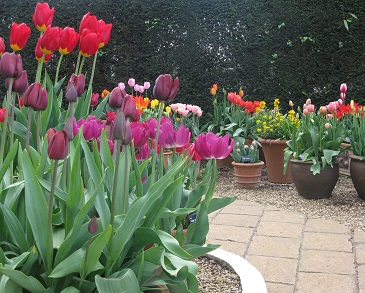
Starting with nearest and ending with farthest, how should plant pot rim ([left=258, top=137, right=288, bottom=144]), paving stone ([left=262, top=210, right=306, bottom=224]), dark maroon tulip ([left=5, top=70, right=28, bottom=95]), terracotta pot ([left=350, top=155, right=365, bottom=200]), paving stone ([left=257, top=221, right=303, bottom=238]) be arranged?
dark maroon tulip ([left=5, top=70, right=28, bottom=95]) → paving stone ([left=257, top=221, right=303, bottom=238]) → paving stone ([left=262, top=210, right=306, bottom=224]) → terracotta pot ([left=350, top=155, right=365, bottom=200]) → plant pot rim ([left=258, top=137, right=288, bottom=144])

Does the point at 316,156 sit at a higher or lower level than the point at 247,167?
higher

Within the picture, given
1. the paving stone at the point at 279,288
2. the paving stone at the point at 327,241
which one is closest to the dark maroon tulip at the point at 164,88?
the paving stone at the point at 279,288

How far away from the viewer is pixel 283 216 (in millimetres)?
4047

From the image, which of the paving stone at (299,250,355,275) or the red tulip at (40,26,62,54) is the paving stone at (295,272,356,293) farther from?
the red tulip at (40,26,62,54)

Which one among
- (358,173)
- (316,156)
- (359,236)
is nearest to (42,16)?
(359,236)

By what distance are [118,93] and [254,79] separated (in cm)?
515

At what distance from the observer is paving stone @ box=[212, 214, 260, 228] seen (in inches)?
150

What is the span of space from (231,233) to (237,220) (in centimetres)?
36

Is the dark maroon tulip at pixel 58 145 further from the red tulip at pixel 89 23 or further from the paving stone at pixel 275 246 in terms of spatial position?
the paving stone at pixel 275 246

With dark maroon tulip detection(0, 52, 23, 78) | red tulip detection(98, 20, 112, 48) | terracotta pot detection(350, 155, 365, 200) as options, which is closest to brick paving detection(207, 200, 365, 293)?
terracotta pot detection(350, 155, 365, 200)

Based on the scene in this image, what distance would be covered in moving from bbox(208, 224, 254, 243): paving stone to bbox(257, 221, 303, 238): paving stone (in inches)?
3.7

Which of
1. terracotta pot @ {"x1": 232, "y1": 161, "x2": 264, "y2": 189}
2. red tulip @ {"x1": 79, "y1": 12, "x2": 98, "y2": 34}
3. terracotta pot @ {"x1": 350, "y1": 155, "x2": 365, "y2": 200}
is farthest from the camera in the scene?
terracotta pot @ {"x1": 232, "y1": 161, "x2": 264, "y2": 189}

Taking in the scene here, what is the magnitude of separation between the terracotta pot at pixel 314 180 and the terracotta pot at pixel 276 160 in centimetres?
72

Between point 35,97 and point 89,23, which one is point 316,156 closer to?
point 89,23
